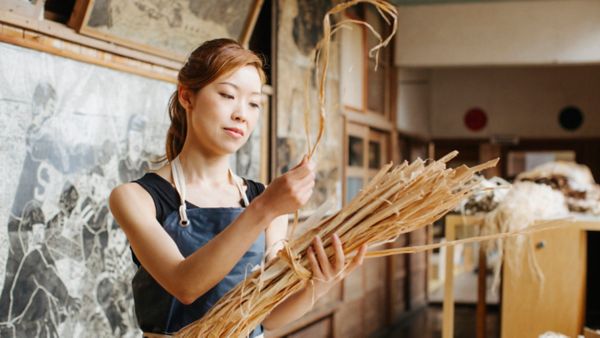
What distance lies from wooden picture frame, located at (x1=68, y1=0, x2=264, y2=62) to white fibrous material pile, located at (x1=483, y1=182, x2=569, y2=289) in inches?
63.2

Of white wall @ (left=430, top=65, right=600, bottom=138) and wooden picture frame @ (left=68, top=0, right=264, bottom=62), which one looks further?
white wall @ (left=430, top=65, right=600, bottom=138)

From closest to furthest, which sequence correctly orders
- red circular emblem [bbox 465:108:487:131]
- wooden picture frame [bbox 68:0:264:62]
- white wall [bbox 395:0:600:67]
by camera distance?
wooden picture frame [bbox 68:0:264:62], white wall [bbox 395:0:600:67], red circular emblem [bbox 465:108:487:131]

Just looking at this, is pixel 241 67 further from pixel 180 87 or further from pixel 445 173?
pixel 445 173

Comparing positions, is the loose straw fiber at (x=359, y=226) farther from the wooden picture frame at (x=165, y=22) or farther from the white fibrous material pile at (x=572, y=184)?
the white fibrous material pile at (x=572, y=184)

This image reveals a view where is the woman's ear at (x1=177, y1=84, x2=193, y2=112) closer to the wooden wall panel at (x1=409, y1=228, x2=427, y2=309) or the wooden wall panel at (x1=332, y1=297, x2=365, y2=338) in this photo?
the wooden wall panel at (x1=332, y1=297, x2=365, y2=338)

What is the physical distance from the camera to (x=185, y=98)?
5.23 ft

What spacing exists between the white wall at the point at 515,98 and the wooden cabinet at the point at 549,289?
19.5 feet

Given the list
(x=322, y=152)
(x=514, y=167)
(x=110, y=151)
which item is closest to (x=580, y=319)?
(x=322, y=152)

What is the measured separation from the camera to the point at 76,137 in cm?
270

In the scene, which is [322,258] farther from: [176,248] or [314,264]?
[176,248]

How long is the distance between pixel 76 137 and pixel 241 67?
1.36 metres

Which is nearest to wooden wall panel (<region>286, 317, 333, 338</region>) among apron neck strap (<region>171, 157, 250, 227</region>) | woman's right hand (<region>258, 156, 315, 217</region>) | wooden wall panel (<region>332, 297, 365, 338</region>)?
wooden wall panel (<region>332, 297, 365, 338</region>)

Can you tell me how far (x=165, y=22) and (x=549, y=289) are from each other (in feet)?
7.56

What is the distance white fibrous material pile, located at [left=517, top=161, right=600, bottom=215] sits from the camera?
4.15 m
